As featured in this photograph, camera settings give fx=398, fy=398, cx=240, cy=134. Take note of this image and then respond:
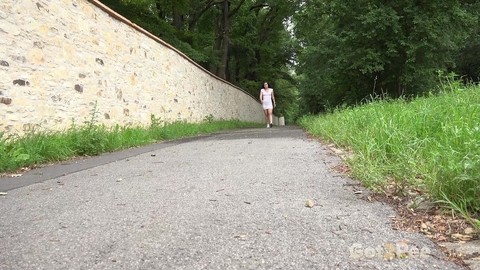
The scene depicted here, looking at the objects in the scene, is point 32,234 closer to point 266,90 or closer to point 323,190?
point 323,190

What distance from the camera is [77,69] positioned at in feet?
23.2

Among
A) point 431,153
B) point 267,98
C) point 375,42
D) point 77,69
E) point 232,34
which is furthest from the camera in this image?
point 232,34

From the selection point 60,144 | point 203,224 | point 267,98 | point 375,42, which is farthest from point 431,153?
point 267,98

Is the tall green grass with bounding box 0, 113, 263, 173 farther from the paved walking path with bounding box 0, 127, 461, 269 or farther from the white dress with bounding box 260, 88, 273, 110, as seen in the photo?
the white dress with bounding box 260, 88, 273, 110

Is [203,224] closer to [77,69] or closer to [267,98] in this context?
[77,69]

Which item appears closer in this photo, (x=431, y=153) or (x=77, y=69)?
(x=431, y=153)

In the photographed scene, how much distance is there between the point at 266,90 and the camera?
14.3m

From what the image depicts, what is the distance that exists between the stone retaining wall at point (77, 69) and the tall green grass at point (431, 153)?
453 cm

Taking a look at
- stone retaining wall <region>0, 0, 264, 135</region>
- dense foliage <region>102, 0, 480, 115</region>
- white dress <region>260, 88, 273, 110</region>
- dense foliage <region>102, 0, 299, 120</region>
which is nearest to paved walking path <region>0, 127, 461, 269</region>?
stone retaining wall <region>0, 0, 264, 135</region>

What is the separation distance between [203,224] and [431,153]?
1737mm

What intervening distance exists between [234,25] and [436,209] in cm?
2730

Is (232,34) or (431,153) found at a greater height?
(232,34)

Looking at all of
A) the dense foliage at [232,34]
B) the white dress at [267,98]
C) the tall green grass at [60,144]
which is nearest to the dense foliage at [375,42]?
the dense foliage at [232,34]

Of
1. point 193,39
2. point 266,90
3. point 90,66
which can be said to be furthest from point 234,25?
point 90,66
